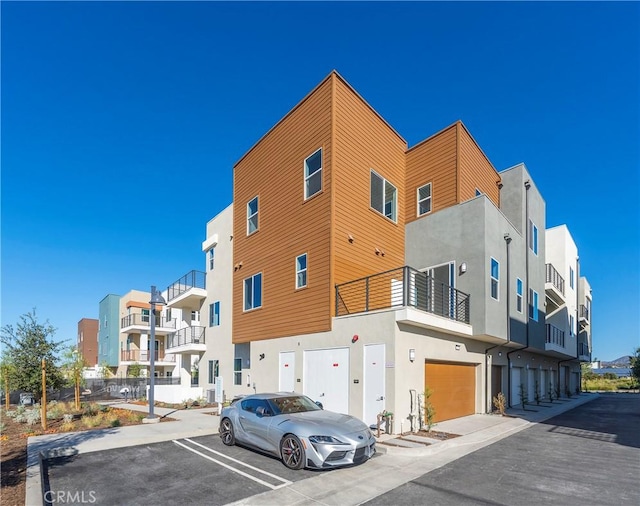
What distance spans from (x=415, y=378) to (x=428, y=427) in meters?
1.32

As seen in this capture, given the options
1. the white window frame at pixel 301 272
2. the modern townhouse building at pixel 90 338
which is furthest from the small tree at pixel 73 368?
the modern townhouse building at pixel 90 338

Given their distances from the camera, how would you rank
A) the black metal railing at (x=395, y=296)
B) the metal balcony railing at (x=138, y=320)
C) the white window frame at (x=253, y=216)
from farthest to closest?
the metal balcony railing at (x=138, y=320)
the white window frame at (x=253, y=216)
the black metal railing at (x=395, y=296)

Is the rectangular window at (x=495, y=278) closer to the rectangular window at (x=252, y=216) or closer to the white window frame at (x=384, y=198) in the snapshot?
the white window frame at (x=384, y=198)

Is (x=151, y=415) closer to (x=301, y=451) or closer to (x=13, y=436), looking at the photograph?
(x=13, y=436)

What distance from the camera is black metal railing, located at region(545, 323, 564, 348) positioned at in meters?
21.6

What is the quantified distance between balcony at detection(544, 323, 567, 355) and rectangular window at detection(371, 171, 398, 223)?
11.3 metres

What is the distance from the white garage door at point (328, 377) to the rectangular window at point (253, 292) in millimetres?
4030

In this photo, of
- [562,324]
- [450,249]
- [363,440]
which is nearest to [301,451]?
[363,440]

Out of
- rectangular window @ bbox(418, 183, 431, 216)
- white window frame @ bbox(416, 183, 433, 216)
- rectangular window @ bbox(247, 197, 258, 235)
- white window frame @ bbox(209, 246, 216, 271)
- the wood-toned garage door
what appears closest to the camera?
the wood-toned garage door

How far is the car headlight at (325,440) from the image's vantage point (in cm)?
754

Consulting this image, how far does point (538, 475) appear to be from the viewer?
24.7 ft

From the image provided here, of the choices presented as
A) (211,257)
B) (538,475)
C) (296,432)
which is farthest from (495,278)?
(211,257)

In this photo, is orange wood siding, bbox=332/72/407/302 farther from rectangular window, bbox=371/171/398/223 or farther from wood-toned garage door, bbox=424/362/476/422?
wood-toned garage door, bbox=424/362/476/422

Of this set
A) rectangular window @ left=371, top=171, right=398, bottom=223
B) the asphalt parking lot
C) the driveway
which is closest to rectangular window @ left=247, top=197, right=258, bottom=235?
rectangular window @ left=371, top=171, right=398, bottom=223
